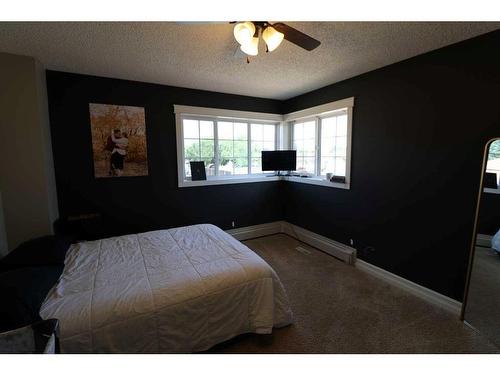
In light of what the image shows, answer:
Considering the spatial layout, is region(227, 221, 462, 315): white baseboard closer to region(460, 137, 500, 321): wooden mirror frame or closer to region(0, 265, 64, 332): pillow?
region(460, 137, 500, 321): wooden mirror frame

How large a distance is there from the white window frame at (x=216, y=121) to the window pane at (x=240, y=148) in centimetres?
6

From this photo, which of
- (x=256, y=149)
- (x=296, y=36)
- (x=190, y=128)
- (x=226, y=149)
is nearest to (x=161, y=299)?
(x=296, y=36)

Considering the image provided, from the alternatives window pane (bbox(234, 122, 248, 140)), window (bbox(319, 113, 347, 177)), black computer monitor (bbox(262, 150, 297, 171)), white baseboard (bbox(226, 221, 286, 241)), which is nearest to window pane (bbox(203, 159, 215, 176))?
window pane (bbox(234, 122, 248, 140))

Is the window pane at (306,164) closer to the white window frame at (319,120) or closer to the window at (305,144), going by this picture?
the window at (305,144)

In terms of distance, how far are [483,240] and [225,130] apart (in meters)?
3.28

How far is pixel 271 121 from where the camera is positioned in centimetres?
407

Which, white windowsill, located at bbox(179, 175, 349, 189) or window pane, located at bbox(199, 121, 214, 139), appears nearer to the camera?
white windowsill, located at bbox(179, 175, 349, 189)

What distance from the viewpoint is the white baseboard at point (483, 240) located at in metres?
1.83

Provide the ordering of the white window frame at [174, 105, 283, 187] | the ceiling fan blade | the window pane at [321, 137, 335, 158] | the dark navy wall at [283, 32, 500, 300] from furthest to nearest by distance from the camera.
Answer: the window pane at [321, 137, 335, 158] < the white window frame at [174, 105, 283, 187] < the dark navy wall at [283, 32, 500, 300] < the ceiling fan blade

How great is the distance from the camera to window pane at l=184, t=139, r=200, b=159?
347 centimetres

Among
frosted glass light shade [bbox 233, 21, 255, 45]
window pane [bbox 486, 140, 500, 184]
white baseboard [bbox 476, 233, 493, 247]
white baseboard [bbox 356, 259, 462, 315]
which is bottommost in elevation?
white baseboard [bbox 356, 259, 462, 315]

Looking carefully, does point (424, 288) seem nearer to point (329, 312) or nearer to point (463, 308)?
point (463, 308)

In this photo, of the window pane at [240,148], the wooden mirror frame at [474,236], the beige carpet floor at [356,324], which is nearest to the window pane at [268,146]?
the window pane at [240,148]

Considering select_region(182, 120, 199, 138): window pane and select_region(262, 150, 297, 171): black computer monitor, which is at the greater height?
select_region(182, 120, 199, 138): window pane
